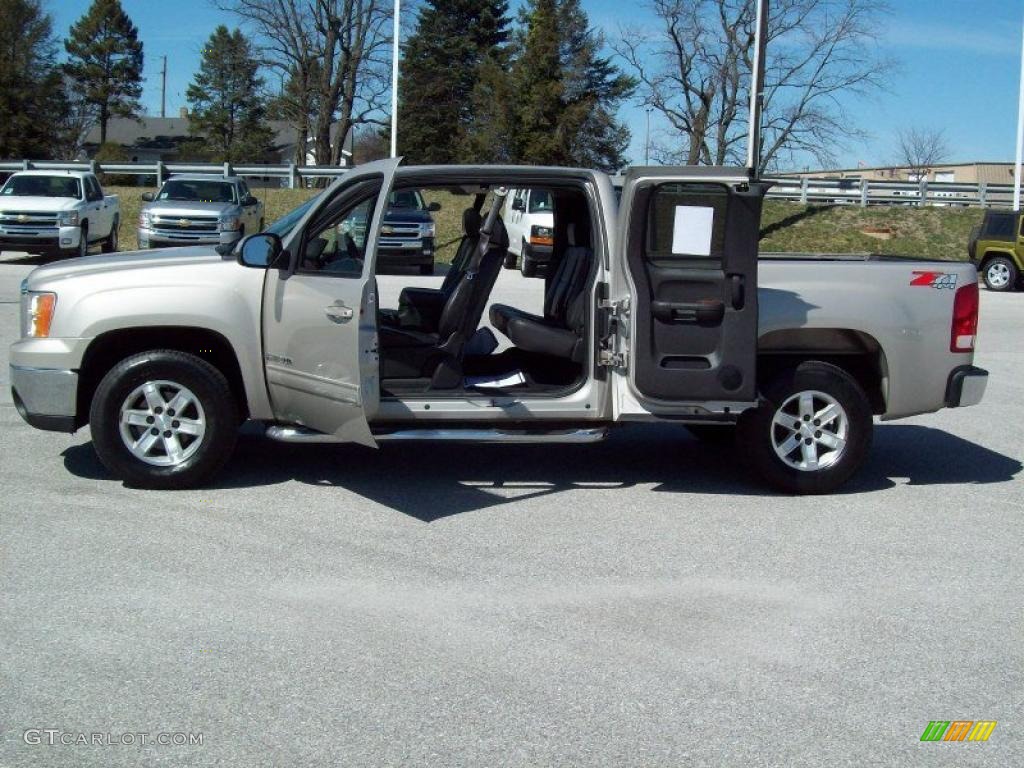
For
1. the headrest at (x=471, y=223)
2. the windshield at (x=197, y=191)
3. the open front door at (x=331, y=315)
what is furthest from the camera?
the windshield at (x=197, y=191)

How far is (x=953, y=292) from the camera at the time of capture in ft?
23.3

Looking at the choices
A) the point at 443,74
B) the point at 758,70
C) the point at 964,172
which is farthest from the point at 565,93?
the point at 964,172

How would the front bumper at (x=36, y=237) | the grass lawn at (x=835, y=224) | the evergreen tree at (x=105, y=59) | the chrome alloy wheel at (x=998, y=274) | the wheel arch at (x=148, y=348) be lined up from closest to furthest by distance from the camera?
the wheel arch at (x=148, y=348)
the front bumper at (x=36, y=237)
the chrome alloy wheel at (x=998, y=274)
the grass lawn at (x=835, y=224)
the evergreen tree at (x=105, y=59)

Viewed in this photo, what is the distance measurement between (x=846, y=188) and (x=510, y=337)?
115ft

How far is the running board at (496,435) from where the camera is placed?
6719mm

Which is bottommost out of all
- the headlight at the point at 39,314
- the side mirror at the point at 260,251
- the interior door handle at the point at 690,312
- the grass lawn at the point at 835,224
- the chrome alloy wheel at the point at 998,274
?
the headlight at the point at 39,314

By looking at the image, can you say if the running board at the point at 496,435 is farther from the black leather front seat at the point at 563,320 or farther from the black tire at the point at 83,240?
the black tire at the point at 83,240

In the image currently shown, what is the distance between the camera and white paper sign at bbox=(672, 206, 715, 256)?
6.51 metres

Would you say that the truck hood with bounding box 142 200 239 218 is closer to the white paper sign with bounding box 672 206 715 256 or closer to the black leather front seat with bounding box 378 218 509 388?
the black leather front seat with bounding box 378 218 509 388

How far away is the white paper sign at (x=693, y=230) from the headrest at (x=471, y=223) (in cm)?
135

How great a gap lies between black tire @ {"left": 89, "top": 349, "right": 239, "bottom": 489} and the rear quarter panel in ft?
10.7

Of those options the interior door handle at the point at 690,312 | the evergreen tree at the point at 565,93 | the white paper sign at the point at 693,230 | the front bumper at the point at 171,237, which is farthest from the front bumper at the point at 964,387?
the evergreen tree at the point at 565,93

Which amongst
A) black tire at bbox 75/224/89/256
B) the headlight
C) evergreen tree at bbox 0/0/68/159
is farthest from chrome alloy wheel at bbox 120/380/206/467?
evergreen tree at bbox 0/0/68/159

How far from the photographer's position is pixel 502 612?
16.7ft
